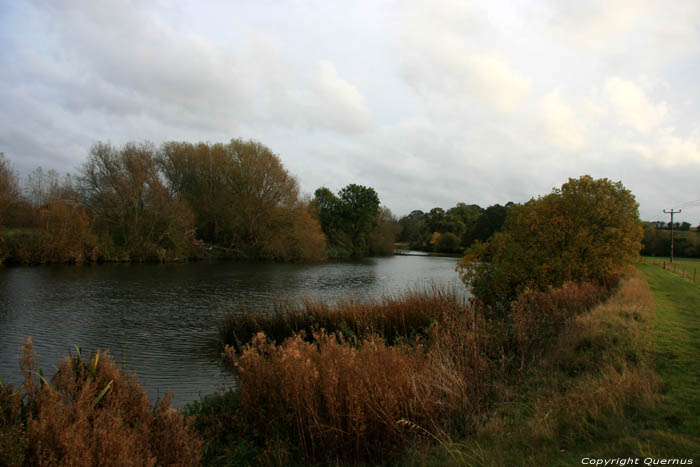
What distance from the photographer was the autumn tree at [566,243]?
52.9ft

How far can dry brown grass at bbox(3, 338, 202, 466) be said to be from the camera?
3281 millimetres

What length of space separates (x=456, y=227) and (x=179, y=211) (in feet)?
232

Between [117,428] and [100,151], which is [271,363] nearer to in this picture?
[117,428]

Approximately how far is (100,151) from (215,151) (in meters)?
14.1

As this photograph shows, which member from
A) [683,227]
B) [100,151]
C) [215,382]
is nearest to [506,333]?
[215,382]

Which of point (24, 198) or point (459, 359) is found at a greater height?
point (24, 198)

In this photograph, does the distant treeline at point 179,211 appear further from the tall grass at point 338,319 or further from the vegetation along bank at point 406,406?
the vegetation along bank at point 406,406

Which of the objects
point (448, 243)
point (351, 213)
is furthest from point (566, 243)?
point (448, 243)

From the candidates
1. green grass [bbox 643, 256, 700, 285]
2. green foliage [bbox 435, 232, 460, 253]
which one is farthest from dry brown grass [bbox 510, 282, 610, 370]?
green foliage [bbox 435, 232, 460, 253]

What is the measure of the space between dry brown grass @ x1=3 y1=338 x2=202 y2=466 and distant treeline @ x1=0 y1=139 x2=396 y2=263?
1631 inches

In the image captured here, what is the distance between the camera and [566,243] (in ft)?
54.1

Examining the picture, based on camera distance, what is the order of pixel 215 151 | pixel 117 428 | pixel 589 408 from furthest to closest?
1. pixel 215 151
2. pixel 589 408
3. pixel 117 428

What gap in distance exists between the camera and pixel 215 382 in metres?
9.32

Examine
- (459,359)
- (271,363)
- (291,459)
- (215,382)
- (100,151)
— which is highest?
(100,151)
